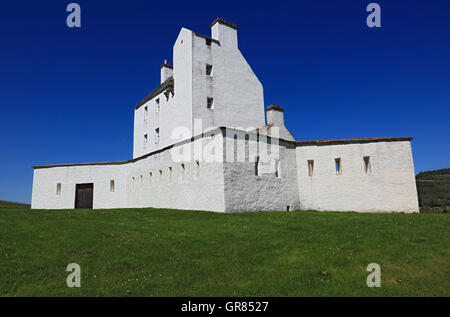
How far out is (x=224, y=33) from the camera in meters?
31.1

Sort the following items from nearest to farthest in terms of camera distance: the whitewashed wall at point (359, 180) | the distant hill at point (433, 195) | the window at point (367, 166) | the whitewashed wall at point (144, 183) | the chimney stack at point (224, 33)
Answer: the whitewashed wall at point (144, 183)
the whitewashed wall at point (359, 180)
the window at point (367, 166)
the distant hill at point (433, 195)
the chimney stack at point (224, 33)

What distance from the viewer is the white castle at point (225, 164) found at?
69.8 feet

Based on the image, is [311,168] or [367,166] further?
[311,168]

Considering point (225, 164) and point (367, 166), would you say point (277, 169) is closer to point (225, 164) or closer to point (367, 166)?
point (225, 164)

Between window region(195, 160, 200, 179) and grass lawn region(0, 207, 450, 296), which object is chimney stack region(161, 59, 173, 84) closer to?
window region(195, 160, 200, 179)

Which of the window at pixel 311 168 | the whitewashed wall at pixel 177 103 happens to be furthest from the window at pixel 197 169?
the window at pixel 311 168

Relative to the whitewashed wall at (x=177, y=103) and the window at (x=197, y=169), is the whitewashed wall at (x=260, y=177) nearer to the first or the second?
the window at (x=197, y=169)

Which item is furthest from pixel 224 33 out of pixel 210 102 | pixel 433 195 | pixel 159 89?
pixel 433 195

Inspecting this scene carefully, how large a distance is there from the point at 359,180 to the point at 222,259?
57.5ft

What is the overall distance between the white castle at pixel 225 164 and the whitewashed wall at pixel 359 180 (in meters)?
0.08

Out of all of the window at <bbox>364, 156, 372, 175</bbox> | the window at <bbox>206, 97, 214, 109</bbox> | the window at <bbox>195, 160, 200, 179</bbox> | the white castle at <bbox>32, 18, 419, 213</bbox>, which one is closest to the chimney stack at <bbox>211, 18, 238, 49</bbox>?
the white castle at <bbox>32, 18, 419, 213</bbox>
